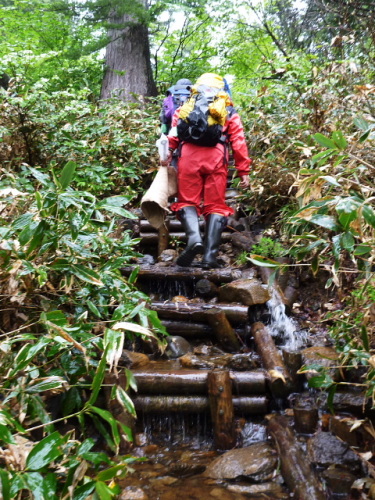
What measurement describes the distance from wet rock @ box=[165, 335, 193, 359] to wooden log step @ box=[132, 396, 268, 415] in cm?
73

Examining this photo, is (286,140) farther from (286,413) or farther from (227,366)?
(286,413)

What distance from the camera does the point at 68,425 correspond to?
3219mm

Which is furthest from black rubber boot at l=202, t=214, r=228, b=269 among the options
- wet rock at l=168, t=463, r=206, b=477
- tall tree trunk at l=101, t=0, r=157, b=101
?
tall tree trunk at l=101, t=0, r=157, b=101

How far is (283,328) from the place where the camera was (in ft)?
15.1

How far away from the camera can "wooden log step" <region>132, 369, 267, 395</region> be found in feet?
11.8

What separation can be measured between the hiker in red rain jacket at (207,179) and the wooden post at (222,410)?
2276mm

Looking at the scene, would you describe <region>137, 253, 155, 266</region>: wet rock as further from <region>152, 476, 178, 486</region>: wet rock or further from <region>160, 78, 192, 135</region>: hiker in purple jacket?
<region>152, 476, 178, 486</region>: wet rock

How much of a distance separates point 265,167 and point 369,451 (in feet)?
14.2

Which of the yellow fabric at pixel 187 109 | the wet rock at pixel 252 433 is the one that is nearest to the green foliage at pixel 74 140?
the yellow fabric at pixel 187 109

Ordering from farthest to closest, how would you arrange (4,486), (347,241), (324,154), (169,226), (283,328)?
(169,226)
(283,328)
(324,154)
(347,241)
(4,486)

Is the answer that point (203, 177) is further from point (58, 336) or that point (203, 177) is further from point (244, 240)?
point (58, 336)

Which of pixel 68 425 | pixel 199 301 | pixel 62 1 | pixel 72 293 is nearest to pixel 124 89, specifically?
pixel 62 1

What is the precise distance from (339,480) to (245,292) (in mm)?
2319

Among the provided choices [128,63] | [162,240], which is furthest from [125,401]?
[128,63]
